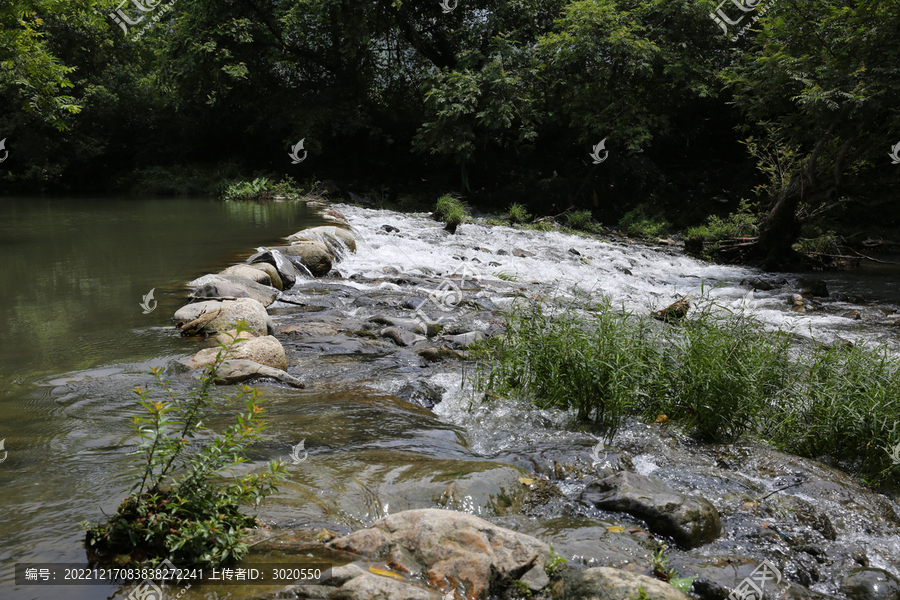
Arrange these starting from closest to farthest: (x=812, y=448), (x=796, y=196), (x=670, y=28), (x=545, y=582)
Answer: (x=545, y=582) → (x=812, y=448) → (x=796, y=196) → (x=670, y=28)

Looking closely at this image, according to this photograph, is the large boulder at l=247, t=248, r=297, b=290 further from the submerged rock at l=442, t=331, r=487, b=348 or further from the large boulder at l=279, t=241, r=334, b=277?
the submerged rock at l=442, t=331, r=487, b=348

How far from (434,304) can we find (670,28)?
646 inches

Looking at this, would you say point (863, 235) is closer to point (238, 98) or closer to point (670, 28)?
point (670, 28)

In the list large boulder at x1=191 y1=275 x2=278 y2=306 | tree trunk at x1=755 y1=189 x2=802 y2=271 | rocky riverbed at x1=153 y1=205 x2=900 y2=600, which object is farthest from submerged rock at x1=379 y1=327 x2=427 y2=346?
tree trunk at x1=755 y1=189 x2=802 y2=271

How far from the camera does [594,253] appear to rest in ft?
45.2

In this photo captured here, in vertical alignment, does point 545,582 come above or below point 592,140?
below

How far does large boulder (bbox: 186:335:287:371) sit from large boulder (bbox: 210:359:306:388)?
6.6 inches

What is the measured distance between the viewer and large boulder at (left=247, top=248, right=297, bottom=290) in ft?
29.5

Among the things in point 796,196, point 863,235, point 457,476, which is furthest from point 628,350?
point 863,235

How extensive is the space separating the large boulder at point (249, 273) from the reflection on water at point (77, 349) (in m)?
0.69

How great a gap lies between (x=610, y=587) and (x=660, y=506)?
962 millimetres
